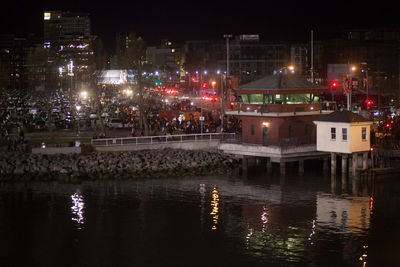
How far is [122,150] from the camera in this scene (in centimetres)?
6731

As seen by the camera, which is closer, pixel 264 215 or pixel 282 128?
pixel 264 215

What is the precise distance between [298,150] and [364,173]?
6.55 metres

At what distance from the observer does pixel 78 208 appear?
162 feet

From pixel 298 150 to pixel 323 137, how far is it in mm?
2887

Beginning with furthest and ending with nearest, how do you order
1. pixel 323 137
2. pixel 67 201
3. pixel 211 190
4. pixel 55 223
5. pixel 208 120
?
pixel 208 120 < pixel 323 137 < pixel 211 190 < pixel 67 201 < pixel 55 223

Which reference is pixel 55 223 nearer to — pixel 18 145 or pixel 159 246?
pixel 159 246

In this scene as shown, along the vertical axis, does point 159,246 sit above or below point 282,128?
below

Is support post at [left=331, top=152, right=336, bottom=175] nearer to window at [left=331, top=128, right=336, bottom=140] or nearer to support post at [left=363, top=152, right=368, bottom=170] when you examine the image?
window at [left=331, top=128, right=336, bottom=140]

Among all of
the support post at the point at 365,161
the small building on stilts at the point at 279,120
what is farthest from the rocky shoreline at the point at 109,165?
the support post at the point at 365,161

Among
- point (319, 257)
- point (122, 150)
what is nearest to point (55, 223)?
point (319, 257)

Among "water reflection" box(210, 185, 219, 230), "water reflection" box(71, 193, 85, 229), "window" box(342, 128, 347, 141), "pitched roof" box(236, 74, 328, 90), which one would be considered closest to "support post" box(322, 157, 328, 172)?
"window" box(342, 128, 347, 141)

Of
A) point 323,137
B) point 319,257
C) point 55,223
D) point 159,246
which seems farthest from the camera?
point 323,137

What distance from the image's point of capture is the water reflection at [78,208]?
45.6 meters

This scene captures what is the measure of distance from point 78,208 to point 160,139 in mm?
21830
